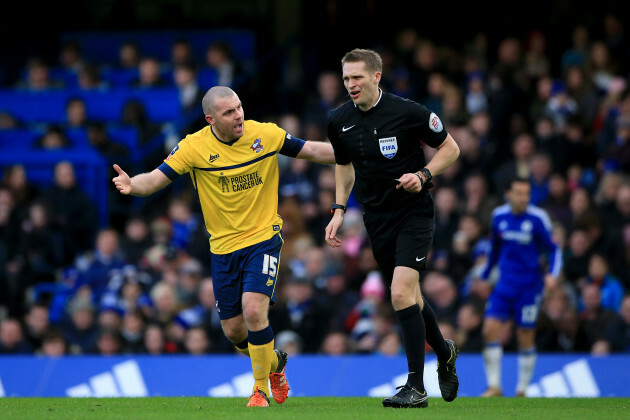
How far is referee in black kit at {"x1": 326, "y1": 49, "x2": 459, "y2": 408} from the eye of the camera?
8.43 metres

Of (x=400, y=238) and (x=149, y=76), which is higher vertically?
(x=149, y=76)

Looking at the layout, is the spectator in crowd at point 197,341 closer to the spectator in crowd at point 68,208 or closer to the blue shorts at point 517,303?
the spectator in crowd at point 68,208

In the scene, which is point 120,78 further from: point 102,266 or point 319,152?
point 319,152

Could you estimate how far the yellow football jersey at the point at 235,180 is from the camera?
894cm

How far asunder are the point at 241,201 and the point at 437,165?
1.60 m

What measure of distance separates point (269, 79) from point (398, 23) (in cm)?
249

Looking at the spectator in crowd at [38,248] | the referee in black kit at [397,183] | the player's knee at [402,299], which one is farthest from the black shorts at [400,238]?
the spectator in crowd at [38,248]

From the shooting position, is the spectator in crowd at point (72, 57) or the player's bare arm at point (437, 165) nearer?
the player's bare arm at point (437, 165)

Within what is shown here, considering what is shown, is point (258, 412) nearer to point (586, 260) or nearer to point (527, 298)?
point (527, 298)

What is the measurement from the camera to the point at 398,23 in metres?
19.5

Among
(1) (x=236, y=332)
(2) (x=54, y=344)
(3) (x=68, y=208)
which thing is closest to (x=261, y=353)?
(1) (x=236, y=332)

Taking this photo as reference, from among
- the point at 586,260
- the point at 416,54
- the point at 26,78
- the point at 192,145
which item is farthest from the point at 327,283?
the point at 26,78

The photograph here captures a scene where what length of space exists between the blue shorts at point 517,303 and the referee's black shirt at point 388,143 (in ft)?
13.4

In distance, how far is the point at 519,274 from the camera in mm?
12570
